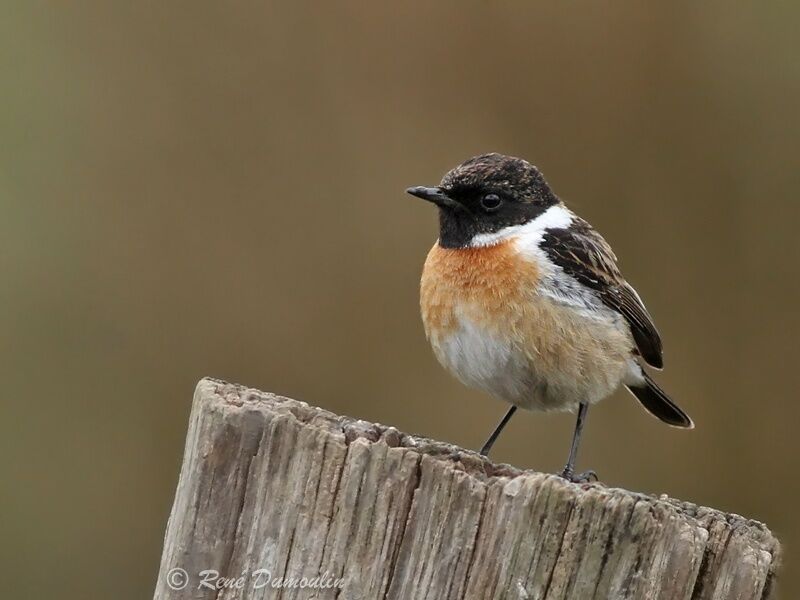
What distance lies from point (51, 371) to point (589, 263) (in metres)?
4.38

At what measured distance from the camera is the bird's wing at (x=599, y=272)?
5.71m

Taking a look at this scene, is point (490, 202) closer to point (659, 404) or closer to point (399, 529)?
point (659, 404)

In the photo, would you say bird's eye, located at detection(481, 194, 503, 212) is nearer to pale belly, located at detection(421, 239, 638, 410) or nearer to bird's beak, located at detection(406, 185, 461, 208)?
bird's beak, located at detection(406, 185, 461, 208)

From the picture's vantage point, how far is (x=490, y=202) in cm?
589

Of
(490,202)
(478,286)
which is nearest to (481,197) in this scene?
(490,202)

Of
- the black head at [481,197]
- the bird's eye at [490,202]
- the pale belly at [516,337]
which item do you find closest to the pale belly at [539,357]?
the pale belly at [516,337]

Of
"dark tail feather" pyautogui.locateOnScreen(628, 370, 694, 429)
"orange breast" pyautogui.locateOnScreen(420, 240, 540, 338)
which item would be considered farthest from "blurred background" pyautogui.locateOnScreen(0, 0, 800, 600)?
"orange breast" pyautogui.locateOnScreen(420, 240, 540, 338)

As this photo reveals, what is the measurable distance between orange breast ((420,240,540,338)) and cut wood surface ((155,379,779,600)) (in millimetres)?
2154

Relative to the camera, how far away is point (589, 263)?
19.0 ft

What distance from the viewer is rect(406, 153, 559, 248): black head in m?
5.84

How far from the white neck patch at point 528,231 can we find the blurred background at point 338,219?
2.38m

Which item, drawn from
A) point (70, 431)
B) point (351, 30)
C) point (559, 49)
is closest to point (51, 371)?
point (70, 431)

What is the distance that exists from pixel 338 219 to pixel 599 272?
3457 mm

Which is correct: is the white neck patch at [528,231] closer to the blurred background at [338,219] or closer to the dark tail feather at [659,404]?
the dark tail feather at [659,404]
